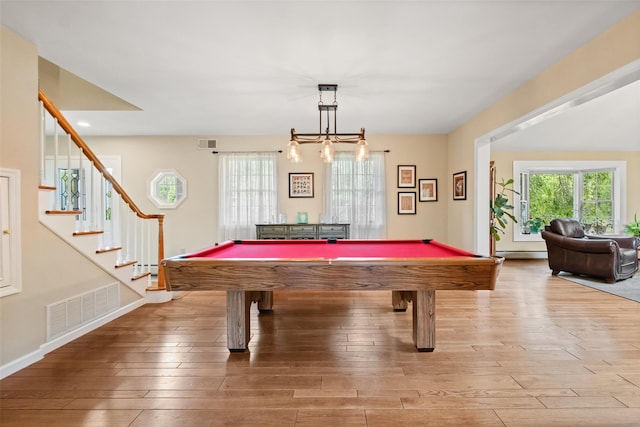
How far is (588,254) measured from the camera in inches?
200

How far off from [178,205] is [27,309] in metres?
3.94

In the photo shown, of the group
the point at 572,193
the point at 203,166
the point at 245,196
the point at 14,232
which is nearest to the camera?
the point at 14,232

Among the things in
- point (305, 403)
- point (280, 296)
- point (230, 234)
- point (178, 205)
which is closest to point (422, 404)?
point (305, 403)

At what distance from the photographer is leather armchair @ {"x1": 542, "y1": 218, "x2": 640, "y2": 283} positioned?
4.85 metres

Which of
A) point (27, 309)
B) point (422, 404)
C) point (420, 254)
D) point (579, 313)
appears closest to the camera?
point (422, 404)

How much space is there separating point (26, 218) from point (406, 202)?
5497 millimetres

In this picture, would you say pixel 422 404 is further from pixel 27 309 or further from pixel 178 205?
pixel 178 205

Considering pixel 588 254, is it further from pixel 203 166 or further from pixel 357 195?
pixel 203 166

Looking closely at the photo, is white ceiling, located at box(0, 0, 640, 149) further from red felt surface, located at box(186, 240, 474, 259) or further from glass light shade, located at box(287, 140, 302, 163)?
red felt surface, located at box(186, 240, 474, 259)

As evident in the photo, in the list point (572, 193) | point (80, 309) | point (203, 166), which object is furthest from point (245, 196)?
point (572, 193)

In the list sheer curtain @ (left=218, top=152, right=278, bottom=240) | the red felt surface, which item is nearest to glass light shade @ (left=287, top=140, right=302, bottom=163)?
the red felt surface

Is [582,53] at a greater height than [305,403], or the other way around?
[582,53]

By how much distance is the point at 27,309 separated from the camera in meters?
2.48

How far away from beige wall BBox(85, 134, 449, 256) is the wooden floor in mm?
2876
